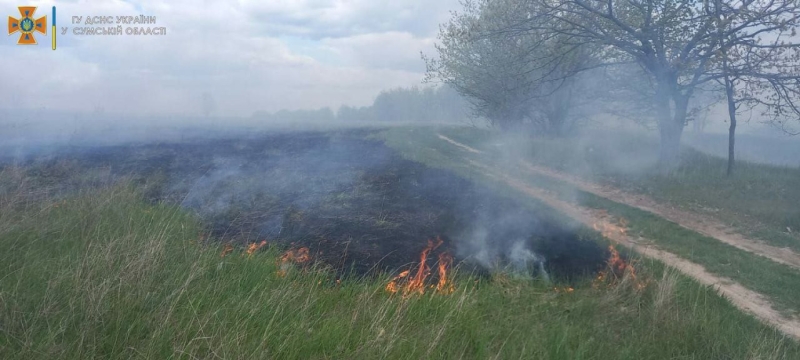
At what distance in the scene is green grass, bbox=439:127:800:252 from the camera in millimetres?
10703

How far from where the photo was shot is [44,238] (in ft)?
17.9

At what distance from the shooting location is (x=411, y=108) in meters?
92.7

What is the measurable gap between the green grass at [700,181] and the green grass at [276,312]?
5.80 meters

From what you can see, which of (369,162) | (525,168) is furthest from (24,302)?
(525,168)

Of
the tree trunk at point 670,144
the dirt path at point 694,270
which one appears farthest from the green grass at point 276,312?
the tree trunk at point 670,144

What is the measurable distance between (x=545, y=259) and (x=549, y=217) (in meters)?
3.16

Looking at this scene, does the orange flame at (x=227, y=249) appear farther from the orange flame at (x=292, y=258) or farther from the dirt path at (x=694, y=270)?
the dirt path at (x=694, y=270)

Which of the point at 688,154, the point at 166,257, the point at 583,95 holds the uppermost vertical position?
the point at 583,95

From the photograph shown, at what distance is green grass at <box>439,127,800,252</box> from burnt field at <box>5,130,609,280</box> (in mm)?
4618

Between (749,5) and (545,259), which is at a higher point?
(749,5)

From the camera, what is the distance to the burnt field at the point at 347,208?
7133 mm

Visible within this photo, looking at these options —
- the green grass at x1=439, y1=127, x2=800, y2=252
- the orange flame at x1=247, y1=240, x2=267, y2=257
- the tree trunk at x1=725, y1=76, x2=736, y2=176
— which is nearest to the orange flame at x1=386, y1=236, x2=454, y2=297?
the orange flame at x1=247, y1=240, x2=267, y2=257

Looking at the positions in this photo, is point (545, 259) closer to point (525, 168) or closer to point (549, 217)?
point (549, 217)

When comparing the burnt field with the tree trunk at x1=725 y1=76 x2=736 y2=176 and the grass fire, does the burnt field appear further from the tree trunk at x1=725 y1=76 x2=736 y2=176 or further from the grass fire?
the tree trunk at x1=725 y1=76 x2=736 y2=176
